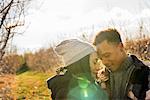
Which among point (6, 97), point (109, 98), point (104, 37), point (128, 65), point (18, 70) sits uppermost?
point (104, 37)

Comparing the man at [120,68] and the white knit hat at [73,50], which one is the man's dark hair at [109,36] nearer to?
the man at [120,68]

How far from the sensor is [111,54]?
12.5ft

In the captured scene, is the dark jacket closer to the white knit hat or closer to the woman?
the woman

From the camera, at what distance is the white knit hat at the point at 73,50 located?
A: 151 inches

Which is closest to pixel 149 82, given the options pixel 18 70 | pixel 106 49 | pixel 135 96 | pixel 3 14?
pixel 135 96

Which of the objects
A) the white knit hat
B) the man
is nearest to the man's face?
the man

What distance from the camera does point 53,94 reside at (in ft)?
12.9

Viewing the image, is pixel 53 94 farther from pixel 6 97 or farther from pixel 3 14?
pixel 6 97

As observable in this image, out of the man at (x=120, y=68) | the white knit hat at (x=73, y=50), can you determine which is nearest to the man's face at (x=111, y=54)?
the man at (x=120, y=68)

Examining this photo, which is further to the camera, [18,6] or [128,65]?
[18,6]

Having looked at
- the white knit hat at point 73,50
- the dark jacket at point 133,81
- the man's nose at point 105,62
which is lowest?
the dark jacket at point 133,81

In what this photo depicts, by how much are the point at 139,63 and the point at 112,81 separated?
296 mm

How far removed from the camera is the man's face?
3.82 m

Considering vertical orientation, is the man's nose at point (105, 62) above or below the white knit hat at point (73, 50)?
below
